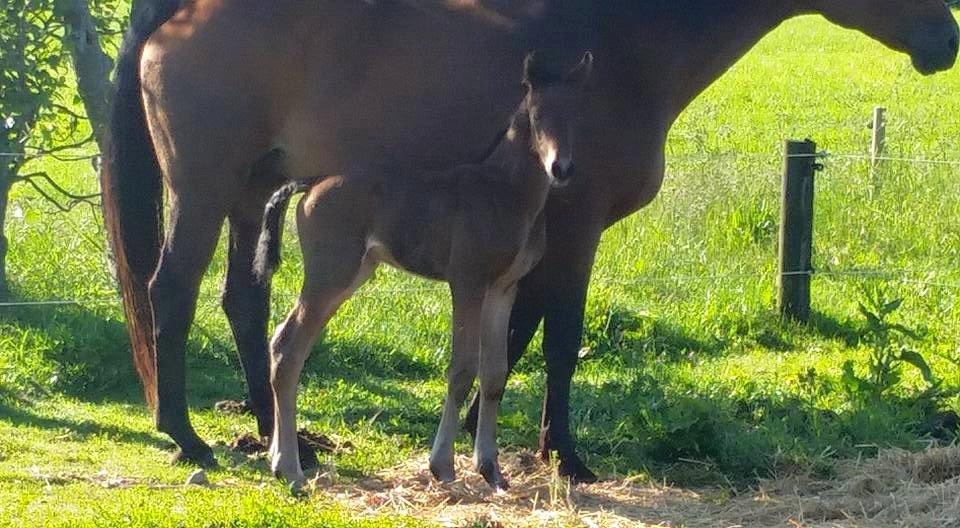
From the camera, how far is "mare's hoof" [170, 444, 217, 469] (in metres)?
6.00

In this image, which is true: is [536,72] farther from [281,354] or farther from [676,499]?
[676,499]

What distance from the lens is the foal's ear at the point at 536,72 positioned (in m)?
5.29

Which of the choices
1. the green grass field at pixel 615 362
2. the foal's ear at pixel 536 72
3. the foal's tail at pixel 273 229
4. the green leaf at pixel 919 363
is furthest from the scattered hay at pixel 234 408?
the green leaf at pixel 919 363

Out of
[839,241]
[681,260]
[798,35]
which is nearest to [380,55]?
[681,260]

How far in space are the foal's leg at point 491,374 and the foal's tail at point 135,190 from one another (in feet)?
5.17

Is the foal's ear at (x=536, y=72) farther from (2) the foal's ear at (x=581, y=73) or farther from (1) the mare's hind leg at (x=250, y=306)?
(1) the mare's hind leg at (x=250, y=306)

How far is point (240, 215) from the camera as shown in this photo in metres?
6.43

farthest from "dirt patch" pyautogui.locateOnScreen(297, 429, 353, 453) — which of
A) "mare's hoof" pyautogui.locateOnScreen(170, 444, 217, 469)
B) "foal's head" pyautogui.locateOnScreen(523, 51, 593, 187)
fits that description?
"foal's head" pyautogui.locateOnScreen(523, 51, 593, 187)

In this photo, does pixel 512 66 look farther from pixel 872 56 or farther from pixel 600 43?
pixel 872 56

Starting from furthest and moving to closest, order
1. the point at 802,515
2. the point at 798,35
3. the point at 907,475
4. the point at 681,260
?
the point at 798,35 < the point at 681,260 < the point at 907,475 < the point at 802,515

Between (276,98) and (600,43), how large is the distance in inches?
57.0

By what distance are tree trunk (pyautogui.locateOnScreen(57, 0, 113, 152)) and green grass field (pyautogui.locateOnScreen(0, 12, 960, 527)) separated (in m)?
1.11

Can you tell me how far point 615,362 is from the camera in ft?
26.5

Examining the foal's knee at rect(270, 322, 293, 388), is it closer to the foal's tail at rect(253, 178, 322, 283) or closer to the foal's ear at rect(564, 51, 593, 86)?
the foal's tail at rect(253, 178, 322, 283)
